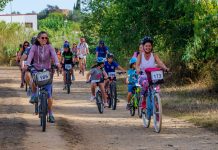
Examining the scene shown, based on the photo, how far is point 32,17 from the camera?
332ft

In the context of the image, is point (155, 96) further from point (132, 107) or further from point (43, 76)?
point (132, 107)

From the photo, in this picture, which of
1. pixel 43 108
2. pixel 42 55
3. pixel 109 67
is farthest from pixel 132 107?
pixel 43 108

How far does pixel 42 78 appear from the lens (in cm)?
1374

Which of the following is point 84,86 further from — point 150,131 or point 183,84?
point 150,131

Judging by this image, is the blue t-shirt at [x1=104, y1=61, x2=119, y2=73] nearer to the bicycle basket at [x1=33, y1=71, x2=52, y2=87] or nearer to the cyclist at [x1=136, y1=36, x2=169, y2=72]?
the cyclist at [x1=136, y1=36, x2=169, y2=72]

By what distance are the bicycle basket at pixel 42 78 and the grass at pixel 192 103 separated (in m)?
3.53

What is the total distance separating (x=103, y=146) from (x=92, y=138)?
3.44 ft

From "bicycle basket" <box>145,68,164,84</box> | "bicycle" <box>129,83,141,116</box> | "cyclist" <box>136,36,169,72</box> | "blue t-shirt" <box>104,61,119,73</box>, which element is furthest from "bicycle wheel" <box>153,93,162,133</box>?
"blue t-shirt" <box>104,61,119,73</box>

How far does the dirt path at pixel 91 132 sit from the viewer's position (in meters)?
11.8

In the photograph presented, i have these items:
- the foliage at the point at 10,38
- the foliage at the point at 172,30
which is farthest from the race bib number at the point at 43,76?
the foliage at the point at 10,38

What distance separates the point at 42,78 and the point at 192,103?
21.8ft

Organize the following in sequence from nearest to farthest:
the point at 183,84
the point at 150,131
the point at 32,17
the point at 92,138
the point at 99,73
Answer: the point at 92,138 < the point at 150,131 < the point at 99,73 < the point at 183,84 < the point at 32,17

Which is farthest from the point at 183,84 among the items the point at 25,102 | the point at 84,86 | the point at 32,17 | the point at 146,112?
the point at 32,17

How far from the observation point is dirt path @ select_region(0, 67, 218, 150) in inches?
465
